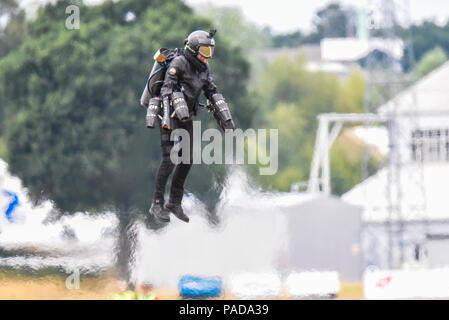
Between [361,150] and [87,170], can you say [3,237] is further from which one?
[361,150]

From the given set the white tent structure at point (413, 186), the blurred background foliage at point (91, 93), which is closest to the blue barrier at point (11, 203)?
the blurred background foliage at point (91, 93)

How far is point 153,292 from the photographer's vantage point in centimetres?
2400

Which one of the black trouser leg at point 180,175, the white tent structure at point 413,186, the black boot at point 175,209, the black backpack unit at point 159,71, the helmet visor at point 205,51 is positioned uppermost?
the white tent structure at point 413,186

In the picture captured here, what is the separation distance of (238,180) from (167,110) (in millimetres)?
7809

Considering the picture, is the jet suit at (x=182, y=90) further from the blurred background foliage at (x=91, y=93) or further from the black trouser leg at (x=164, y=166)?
the blurred background foliage at (x=91, y=93)

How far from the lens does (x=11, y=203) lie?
19.4 m

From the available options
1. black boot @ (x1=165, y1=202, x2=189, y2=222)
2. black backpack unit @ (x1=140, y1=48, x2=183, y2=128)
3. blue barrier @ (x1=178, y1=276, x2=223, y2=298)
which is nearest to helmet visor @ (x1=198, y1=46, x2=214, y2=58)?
black backpack unit @ (x1=140, y1=48, x2=183, y2=128)

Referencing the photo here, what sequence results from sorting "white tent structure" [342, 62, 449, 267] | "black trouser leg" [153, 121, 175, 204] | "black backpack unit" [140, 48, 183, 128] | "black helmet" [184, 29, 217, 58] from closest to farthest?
"black trouser leg" [153, 121, 175, 204], "black helmet" [184, 29, 217, 58], "black backpack unit" [140, 48, 183, 128], "white tent structure" [342, 62, 449, 267]

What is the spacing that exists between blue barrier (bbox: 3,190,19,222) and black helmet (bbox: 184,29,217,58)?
6.16 metres

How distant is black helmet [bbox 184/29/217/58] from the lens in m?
14.6

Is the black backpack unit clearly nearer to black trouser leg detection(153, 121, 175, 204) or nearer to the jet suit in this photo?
the jet suit

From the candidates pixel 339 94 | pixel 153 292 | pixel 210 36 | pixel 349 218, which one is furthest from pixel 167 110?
pixel 339 94

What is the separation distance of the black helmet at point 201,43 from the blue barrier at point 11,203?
6.16 metres

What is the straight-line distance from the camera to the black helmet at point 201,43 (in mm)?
14606
